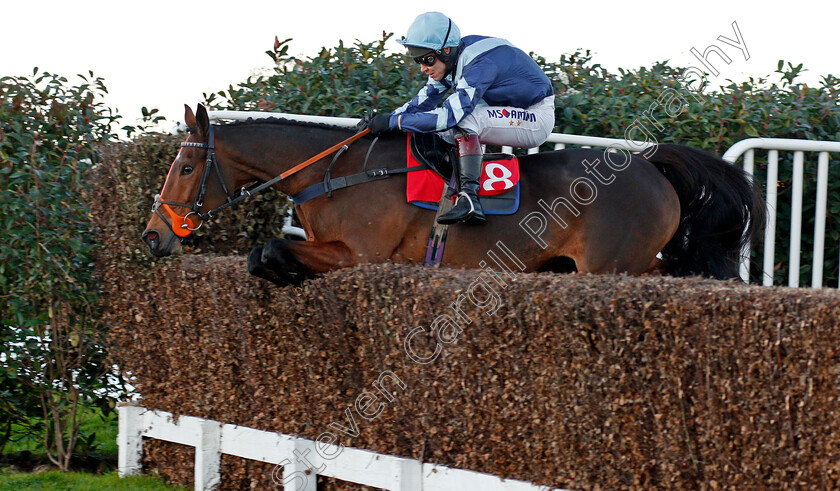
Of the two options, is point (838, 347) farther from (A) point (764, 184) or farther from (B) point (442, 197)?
(A) point (764, 184)

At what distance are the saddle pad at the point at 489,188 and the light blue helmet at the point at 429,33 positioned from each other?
696mm

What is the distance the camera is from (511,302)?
10.7ft

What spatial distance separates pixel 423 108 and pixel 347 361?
178 cm

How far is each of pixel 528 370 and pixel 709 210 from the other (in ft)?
7.66

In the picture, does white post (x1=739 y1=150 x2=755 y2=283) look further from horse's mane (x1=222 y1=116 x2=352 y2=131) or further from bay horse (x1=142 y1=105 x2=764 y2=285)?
horse's mane (x1=222 y1=116 x2=352 y2=131)

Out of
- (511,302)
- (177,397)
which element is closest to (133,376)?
(177,397)

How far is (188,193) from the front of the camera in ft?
15.5

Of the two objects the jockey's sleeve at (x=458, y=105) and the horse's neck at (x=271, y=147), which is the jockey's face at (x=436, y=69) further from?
the horse's neck at (x=271, y=147)

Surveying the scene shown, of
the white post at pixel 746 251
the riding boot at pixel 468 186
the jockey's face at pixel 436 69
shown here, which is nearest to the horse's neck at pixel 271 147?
the jockey's face at pixel 436 69

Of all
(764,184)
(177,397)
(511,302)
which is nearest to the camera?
(511,302)

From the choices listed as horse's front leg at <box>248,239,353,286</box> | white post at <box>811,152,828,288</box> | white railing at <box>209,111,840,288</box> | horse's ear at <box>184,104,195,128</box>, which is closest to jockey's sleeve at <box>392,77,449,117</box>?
horse's front leg at <box>248,239,353,286</box>

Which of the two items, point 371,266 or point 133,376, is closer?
point 371,266

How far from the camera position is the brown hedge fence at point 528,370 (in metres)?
2.63

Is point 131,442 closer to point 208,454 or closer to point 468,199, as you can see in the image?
point 208,454
